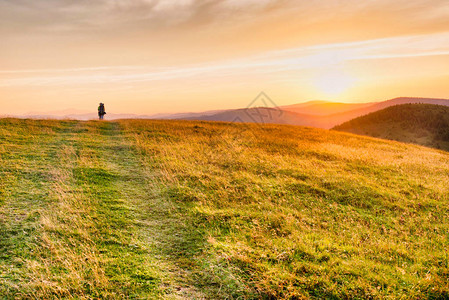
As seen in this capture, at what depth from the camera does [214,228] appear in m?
7.84

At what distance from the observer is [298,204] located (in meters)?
9.85

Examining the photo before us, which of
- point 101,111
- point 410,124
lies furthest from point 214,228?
point 410,124

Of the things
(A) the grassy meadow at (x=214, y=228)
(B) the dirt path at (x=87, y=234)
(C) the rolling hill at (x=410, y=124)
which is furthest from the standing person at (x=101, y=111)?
(C) the rolling hill at (x=410, y=124)

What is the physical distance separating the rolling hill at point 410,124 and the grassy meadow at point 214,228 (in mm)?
48832

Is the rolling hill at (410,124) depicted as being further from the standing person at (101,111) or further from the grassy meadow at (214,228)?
the standing person at (101,111)

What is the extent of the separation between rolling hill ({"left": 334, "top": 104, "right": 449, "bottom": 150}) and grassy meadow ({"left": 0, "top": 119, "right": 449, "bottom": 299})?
160 feet

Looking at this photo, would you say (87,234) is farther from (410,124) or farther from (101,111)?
(410,124)

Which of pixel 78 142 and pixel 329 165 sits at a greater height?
pixel 78 142

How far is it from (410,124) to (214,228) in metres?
70.1

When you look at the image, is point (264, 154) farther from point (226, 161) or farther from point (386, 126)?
point (386, 126)

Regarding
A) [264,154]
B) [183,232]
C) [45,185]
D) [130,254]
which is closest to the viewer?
[130,254]

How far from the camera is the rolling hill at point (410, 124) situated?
178 ft

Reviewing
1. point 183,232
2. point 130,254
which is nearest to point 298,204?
point 183,232

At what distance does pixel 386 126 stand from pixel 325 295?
73.5 metres
